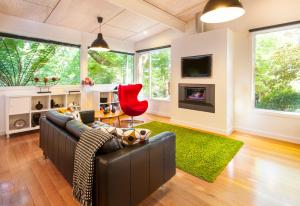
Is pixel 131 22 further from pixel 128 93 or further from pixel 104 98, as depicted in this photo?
pixel 104 98

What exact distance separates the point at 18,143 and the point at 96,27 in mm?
3309

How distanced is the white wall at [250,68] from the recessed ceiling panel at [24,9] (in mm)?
3741

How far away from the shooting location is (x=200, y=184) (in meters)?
2.09

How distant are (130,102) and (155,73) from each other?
1.85 m

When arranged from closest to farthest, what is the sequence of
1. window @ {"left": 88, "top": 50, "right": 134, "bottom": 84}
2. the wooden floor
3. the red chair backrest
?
the wooden floor < the red chair backrest < window @ {"left": 88, "top": 50, "right": 134, "bottom": 84}

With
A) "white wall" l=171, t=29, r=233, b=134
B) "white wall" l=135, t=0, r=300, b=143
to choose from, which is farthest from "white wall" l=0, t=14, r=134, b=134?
"white wall" l=135, t=0, r=300, b=143

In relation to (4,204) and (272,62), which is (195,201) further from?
(272,62)

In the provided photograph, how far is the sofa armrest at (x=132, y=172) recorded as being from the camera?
1.28 meters

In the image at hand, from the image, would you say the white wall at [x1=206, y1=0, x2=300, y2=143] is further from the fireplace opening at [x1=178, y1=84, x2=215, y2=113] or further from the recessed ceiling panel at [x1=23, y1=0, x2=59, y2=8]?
the recessed ceiling panel at [x1=23, y1=0, x2=59, y2=8]

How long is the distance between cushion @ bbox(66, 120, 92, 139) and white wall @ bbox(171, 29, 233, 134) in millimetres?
3099

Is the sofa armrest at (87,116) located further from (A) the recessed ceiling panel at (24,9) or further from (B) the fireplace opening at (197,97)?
(B) the fireplace opening at (197,97)

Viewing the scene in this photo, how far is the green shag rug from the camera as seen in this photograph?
238 centimetres

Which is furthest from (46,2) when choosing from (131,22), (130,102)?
(130,102)

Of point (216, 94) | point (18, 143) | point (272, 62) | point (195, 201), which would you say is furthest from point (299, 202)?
point (18, 143)
